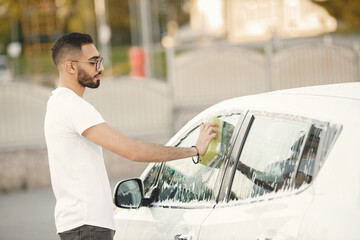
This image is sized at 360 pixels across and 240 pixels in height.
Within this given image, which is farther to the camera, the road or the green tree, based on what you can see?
the green tree

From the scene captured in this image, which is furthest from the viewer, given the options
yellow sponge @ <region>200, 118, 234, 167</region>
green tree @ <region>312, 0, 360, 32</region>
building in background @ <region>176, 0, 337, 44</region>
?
building in background @ <region>176, 0, 337, 44</region>

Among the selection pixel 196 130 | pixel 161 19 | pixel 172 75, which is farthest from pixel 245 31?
pixel 161 19

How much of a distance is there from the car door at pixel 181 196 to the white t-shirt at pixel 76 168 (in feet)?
1.02

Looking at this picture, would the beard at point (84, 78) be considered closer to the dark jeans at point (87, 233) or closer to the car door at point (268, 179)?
the dark jeans at point (87, 233)

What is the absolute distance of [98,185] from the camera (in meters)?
3.32

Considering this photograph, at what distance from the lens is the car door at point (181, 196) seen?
3.28 metres

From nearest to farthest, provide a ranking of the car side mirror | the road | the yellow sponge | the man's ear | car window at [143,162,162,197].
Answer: the yellow sponge → the man's ear → the car side mirror → car window at [143,162,162,197] → the road

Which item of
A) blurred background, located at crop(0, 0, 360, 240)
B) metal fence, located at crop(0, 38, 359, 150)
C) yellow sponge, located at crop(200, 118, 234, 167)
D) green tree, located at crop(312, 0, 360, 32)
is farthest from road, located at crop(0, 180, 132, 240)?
green tree, located at crop(312, 0, 360, 32)

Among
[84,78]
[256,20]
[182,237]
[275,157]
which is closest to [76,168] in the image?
[84,78]

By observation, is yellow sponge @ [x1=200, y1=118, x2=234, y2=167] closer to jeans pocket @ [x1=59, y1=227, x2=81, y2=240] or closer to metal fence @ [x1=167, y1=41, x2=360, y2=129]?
jeans pocket @ [x1=59, y1=227, x2=81, y2=240]

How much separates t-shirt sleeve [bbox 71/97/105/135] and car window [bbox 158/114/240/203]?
542mm

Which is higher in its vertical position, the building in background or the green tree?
the green tree

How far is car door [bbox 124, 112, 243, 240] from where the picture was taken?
3.28 meters

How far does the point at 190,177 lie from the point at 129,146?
0.50 m
